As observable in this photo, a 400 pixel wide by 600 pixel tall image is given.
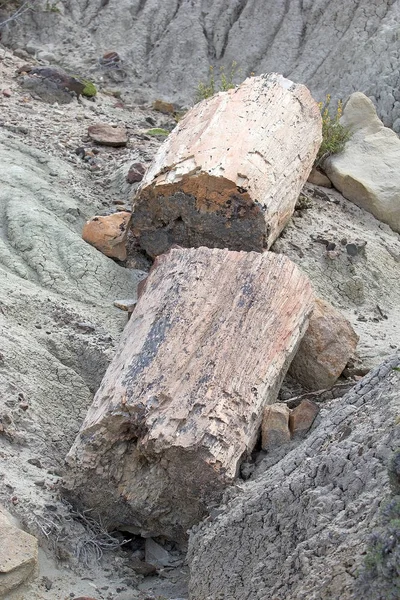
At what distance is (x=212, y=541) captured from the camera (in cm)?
383

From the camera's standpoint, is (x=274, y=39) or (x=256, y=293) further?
(x=274, y=39)

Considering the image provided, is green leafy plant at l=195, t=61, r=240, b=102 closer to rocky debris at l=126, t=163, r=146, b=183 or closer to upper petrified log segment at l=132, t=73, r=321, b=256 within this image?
rocky debris at l=126, t=163, r=146, b=183

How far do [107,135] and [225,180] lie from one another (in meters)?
2.45

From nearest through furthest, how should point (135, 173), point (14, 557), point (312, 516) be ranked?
point (312, 516)
point (14, 557)
point (135, 173)

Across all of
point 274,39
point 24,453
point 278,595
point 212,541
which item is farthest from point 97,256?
point 274,39

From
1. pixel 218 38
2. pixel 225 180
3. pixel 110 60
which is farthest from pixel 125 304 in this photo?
→ pixel 218 38

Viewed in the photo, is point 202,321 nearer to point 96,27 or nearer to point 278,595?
point 278,595

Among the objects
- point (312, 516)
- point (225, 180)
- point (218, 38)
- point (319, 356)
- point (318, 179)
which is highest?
point (218, 38)

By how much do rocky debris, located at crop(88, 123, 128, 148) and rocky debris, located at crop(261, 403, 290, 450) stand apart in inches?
159

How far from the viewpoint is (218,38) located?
35.4 feet

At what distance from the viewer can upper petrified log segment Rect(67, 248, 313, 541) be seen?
404 cm

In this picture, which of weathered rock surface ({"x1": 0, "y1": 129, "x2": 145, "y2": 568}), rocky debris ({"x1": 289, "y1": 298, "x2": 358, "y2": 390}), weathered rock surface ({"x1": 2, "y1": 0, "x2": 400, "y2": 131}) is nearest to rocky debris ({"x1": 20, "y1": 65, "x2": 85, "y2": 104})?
weathered rock surface ({"x1": 2, "y1": 0, "x2": 400, "y2": 131})

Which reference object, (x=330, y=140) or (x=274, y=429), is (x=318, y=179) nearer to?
(x=330, y=140)

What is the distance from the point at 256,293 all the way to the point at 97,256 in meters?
1.75
